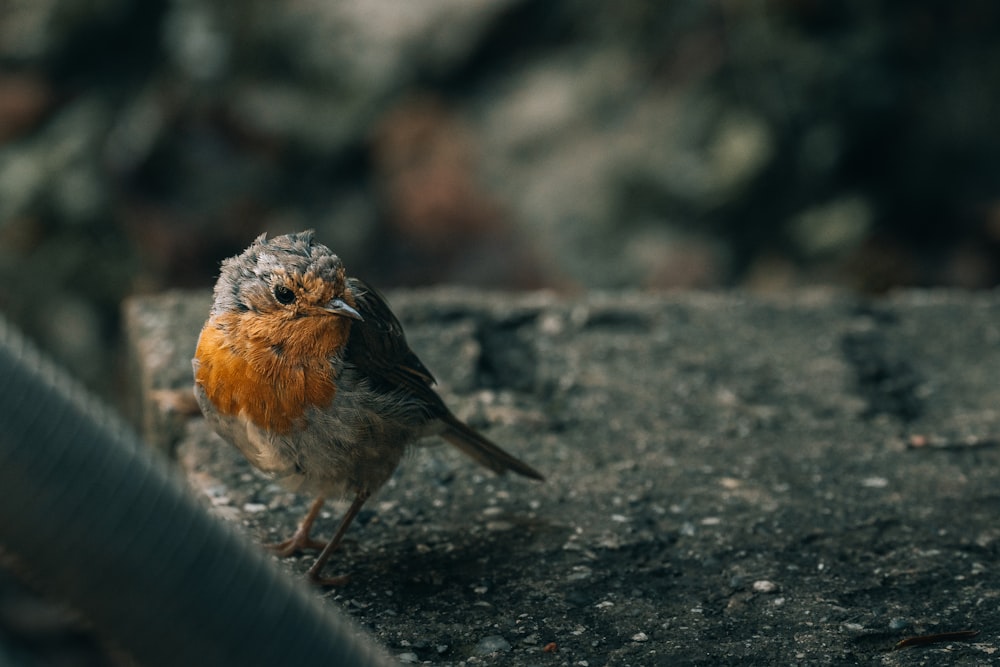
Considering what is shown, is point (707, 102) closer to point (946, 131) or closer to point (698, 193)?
point (698, 193)

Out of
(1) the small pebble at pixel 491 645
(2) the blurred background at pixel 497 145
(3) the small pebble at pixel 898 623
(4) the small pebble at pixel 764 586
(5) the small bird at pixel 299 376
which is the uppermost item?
(2) the blurred background at pixel 497 145

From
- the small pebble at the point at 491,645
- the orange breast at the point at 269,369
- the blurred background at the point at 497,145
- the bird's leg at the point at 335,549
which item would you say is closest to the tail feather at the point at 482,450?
the bird's leg at the point at 335,549

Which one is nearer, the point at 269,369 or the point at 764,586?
the point at 269,369

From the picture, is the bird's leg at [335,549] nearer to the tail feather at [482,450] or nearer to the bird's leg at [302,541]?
the bird's leg at [302,541]

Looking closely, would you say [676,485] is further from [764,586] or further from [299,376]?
A: [299,376]

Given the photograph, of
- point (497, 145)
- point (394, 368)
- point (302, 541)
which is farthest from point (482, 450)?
point (497, 145)

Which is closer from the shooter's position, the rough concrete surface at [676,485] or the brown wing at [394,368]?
the rough concrete surface at [676,485]
